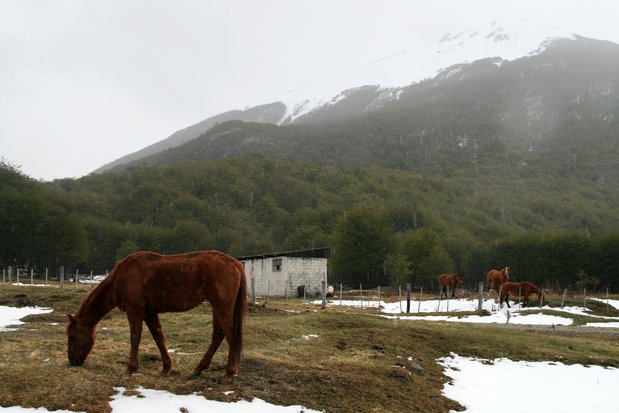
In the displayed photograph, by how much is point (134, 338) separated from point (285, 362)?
10.2 feet

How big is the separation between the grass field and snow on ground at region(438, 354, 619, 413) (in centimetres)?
52

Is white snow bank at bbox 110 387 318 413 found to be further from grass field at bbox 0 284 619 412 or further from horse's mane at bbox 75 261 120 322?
horse's mane at bbox 75 261 120 322

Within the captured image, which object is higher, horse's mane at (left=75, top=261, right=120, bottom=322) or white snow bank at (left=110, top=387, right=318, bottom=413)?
horse's mane at (left=75, top=261, right=120, bottom=322)

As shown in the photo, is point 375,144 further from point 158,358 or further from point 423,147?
point 158,358

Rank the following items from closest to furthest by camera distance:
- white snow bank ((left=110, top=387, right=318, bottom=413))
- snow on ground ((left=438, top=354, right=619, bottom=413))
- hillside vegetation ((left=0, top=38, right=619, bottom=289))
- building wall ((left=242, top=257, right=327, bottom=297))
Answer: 1. white snow bank ((left=110, top=387, right=318, bottom=413))
2. snow on ground ((left=438, top=354, right=619, bottom=413))
3. building wall ((left=242, top=257, right=327, bottom=297))
4. hillside vegetation ((left=0, top=38, right=619, bottom=289))

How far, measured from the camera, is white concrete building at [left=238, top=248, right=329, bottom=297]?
47.0 m

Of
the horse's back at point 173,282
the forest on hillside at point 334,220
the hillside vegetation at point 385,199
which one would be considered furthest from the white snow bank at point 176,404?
the hillside vegetation at point 385,199

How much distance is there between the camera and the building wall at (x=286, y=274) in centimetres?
4694

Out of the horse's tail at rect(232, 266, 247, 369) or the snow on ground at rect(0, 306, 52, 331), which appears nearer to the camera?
the horse's tail at rect(232, 266, 247, 369)

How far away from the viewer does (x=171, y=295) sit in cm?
818

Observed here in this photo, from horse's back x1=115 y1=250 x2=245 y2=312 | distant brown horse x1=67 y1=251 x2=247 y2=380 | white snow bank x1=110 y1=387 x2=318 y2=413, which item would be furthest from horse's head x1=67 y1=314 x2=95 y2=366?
white snow bank x1=110 y1=387 x2=318 y2=413

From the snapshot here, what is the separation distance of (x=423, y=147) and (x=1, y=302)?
549ft

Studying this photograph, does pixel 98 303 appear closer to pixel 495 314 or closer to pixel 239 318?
pixel 239 318

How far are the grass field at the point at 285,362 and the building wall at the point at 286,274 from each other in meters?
29.2
